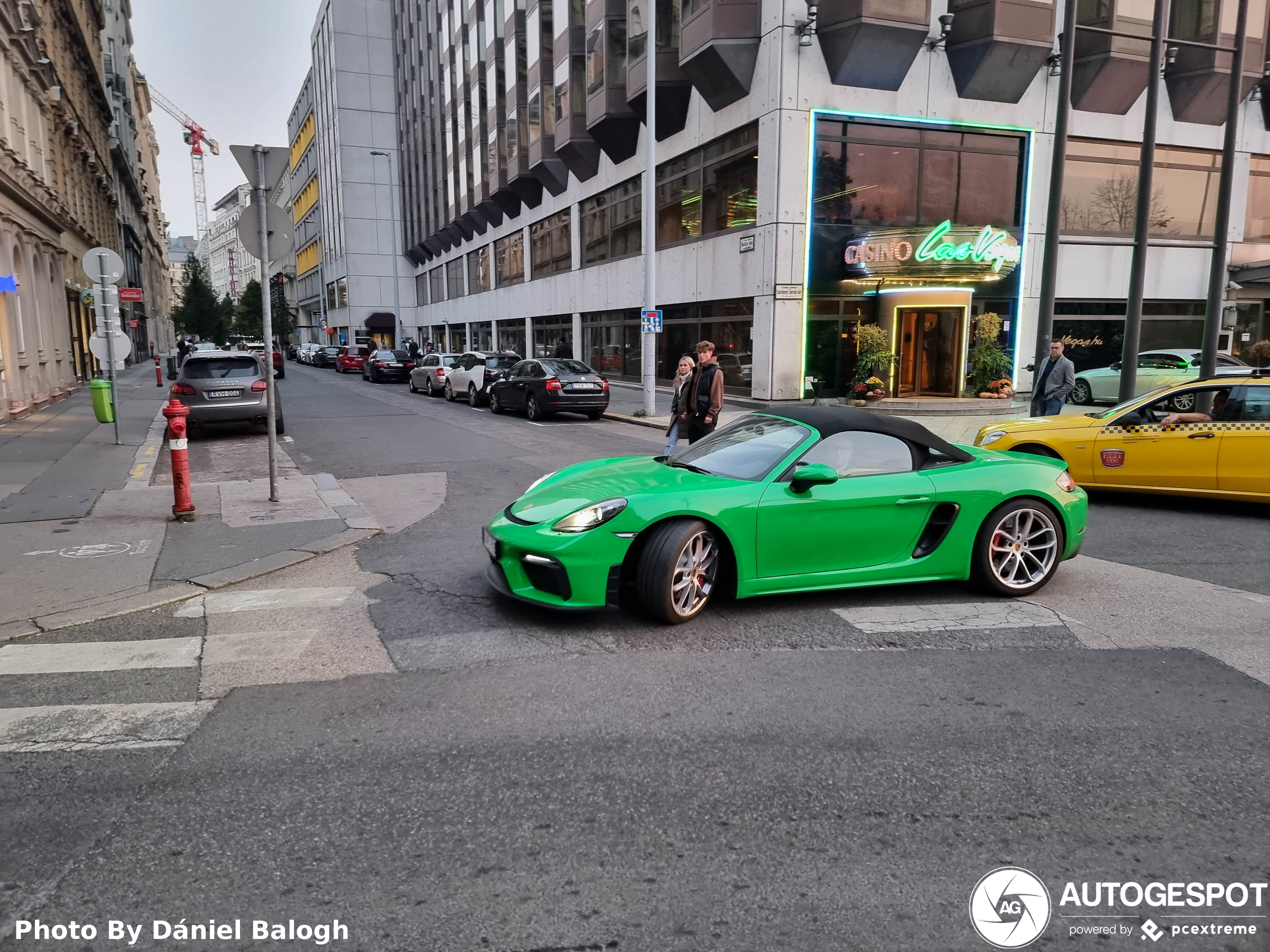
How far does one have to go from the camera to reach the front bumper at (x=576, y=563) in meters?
5.08

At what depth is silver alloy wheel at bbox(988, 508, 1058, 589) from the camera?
5957 mm

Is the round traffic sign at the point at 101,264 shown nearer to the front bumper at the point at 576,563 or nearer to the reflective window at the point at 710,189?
the front bumper at the point at 576,563

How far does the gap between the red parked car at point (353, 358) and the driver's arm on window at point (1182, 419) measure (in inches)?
1587

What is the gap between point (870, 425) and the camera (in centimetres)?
589

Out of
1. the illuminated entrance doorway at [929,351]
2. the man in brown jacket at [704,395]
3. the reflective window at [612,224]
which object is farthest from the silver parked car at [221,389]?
the illuminated entrance doorway at [929,351]

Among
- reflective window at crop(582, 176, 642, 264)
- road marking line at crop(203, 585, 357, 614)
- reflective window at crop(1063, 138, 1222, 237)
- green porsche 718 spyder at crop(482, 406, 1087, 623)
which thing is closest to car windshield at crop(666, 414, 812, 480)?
green porsche 718 spyder at crop(482, 406, 1087, 623)

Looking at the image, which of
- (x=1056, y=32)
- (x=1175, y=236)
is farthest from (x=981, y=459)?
(x=1175, y=236)

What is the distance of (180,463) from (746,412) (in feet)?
33.6

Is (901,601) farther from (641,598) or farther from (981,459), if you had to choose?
(641,598)

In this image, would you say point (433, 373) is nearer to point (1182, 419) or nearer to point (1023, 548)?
point (1182, 419)

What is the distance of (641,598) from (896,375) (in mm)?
18667

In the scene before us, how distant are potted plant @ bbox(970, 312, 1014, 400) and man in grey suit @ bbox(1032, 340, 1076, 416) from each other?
27.5 ft

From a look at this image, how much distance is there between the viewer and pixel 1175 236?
25.5 metres

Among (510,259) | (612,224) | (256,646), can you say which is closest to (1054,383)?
(256,646)
